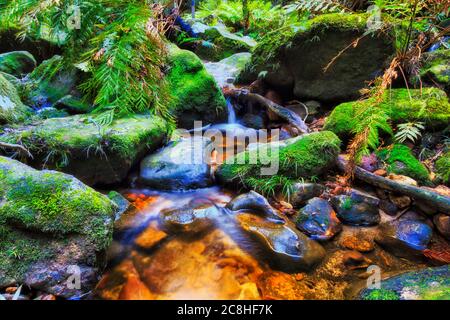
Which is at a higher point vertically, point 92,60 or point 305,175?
point 92,60

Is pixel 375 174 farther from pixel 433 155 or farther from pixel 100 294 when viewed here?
pixel 100 294

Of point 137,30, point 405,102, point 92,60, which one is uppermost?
point 137,30

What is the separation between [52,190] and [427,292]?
2.77 metres

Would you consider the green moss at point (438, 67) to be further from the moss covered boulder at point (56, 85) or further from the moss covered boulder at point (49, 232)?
the moss covered boulder at point (56, 85)

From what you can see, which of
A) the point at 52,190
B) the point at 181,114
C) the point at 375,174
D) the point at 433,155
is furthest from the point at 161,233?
the point at 433,155

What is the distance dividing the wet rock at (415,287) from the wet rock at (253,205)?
120 centimetres

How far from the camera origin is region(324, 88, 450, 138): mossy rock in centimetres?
384

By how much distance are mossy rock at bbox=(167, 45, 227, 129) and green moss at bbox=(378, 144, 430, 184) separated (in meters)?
3.06

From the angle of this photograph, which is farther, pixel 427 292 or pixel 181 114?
pixel 181 114

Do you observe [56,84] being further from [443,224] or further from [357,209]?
[443,224]

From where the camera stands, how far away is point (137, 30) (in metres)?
4.21

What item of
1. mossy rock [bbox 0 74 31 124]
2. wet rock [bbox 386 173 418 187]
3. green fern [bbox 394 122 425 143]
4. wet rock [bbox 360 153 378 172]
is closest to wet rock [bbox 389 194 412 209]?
wet rock [bbox 386 173 418 187]

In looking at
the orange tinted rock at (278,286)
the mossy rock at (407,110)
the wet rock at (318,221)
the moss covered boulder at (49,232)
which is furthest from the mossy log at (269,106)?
the moss covered boulder at (49,232)

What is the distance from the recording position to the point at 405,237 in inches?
114
